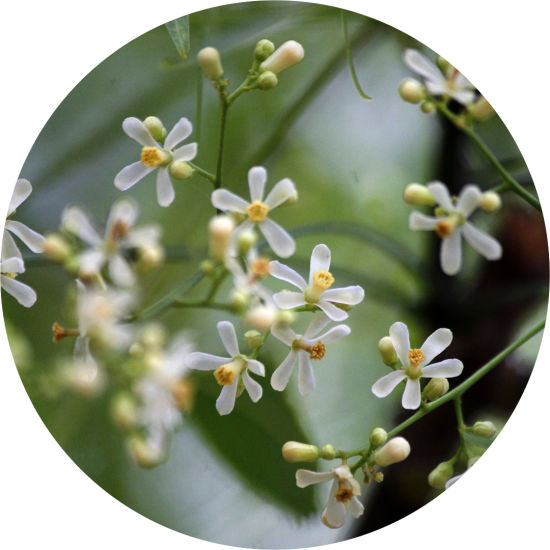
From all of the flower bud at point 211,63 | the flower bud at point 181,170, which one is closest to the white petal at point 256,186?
the flower bud at point 181,170

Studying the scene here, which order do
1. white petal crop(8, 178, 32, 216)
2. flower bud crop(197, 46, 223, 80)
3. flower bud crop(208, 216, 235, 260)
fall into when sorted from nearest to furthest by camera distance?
flower bud crop(208, 216, 235, 260) → flower bud crop(197, 46, 223, 80) → white petal crop(8, 178, 32, 216)

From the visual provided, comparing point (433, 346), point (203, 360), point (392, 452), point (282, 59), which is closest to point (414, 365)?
point (433, 346)

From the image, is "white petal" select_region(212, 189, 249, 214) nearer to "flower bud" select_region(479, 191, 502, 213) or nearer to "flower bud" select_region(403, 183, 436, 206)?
"flower bud" select_region(403, 183, 436, 206)

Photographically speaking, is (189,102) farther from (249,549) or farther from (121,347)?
(249,549)

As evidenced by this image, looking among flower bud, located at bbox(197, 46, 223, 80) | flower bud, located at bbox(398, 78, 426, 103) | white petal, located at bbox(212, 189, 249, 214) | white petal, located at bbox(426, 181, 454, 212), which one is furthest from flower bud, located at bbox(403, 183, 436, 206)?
flower bud, located at bbox(197, 46, 223, 80)

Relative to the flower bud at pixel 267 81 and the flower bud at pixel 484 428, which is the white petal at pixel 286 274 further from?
the flower bud at pixel 484 428

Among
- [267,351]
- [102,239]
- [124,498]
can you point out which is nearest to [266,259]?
[267,351]
